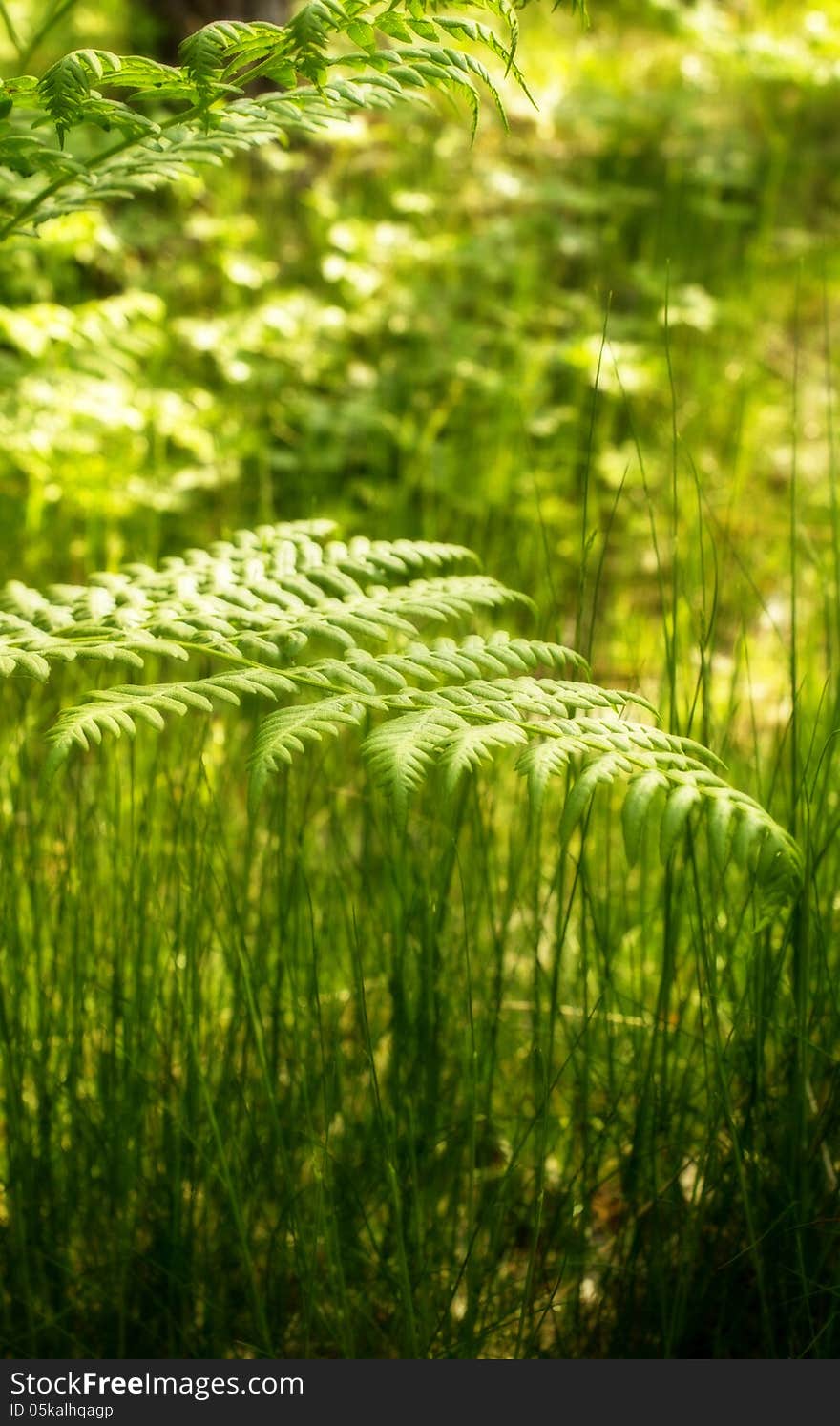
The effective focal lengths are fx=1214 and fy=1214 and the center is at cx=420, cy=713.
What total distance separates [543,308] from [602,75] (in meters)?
1.29

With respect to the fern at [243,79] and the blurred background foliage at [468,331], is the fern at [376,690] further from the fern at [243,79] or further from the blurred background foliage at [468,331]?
the blurred background foliage at [468,331]

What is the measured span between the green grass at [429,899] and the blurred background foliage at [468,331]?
2 centimetres

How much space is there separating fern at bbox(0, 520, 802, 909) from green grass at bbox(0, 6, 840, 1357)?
0.18 meters

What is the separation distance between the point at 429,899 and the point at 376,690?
34 centimetres

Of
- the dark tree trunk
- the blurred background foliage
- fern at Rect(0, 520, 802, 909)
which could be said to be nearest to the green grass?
the blurred background foliage

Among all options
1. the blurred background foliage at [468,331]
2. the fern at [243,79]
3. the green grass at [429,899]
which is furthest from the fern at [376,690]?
the blurred background foliage at [468,331]

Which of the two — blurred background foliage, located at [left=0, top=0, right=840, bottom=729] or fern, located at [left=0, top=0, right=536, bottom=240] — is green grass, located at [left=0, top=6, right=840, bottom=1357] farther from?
fern, located at [left=0, top=0, right=536, bottom=240]

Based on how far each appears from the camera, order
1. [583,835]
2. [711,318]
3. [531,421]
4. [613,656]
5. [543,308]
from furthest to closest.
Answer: [543,308] → [711,318] → [531,421] → [613,656] → [583,835]

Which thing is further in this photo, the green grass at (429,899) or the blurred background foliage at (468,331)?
the blurred background foliage at (468,331)

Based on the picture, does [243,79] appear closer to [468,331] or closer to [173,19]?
[468,331]

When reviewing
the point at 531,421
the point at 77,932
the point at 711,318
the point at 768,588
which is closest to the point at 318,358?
the point at 531,421

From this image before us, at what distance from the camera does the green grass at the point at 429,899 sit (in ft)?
3.75

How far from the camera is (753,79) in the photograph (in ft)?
12.8

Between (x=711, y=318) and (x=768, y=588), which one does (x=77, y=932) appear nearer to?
(x=768, y=588)
